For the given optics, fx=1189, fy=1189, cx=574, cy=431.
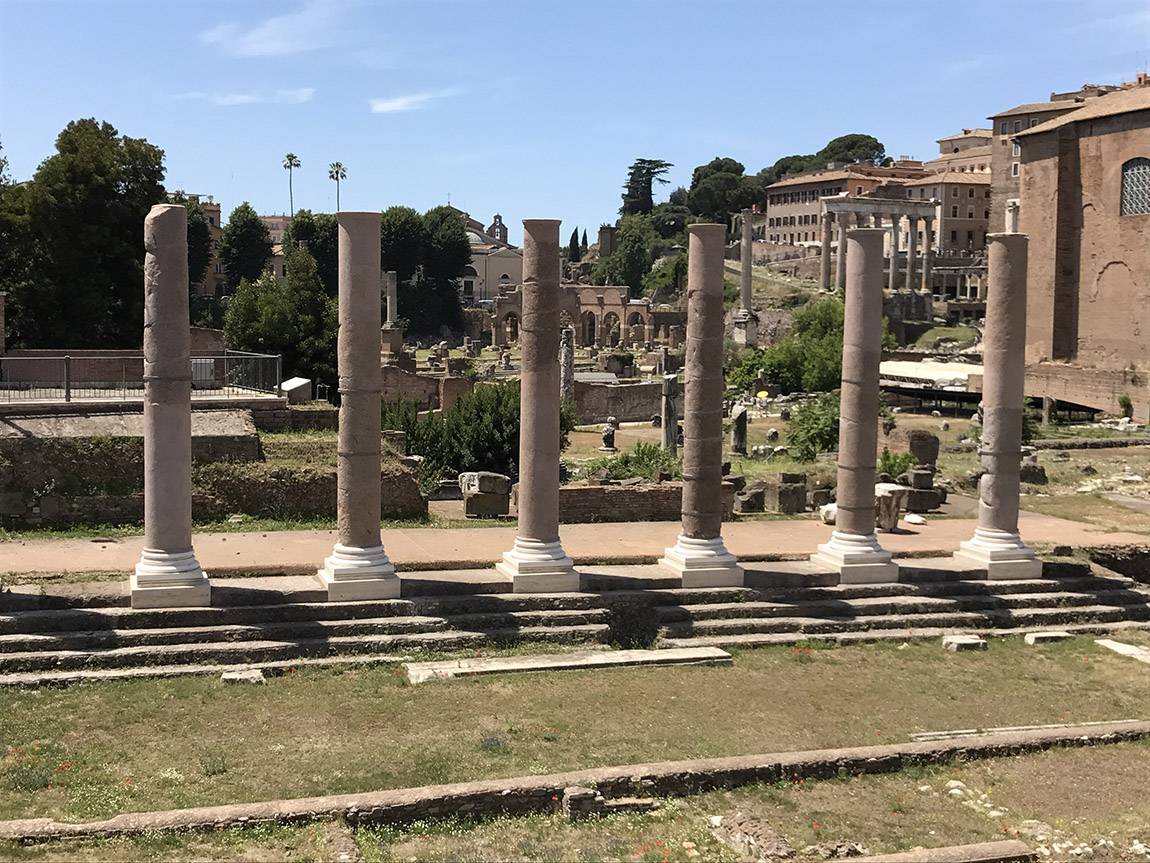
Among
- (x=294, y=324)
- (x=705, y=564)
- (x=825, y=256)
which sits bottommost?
(x=705, y=564)

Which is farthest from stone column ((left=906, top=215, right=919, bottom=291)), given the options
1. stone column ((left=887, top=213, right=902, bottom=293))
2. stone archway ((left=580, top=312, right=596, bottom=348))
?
stone archway ((left=580, top=312, right=596, bottom=348))

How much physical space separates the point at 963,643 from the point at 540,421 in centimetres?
564

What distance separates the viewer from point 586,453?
32.0 metres

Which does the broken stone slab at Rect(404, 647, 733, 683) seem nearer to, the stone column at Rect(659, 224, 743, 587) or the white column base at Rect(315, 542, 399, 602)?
the white column base at Rect(315, 542, 399, 602)

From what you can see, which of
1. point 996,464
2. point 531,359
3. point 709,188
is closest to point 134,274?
point 531,359

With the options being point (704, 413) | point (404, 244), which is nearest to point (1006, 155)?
point (404, 244)

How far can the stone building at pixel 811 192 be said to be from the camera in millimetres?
104562

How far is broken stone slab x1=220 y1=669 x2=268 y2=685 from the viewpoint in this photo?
451 inches

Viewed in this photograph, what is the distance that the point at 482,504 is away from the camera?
1881 centimetres

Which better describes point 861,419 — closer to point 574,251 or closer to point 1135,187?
point 1135,187

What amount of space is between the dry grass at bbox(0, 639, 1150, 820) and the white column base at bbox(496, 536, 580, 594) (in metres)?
1.67

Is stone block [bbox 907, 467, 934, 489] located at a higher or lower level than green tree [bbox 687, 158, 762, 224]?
lower

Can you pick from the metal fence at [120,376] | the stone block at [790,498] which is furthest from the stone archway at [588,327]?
the stone block at [790,498]

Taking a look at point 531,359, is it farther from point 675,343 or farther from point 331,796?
point 675,343
